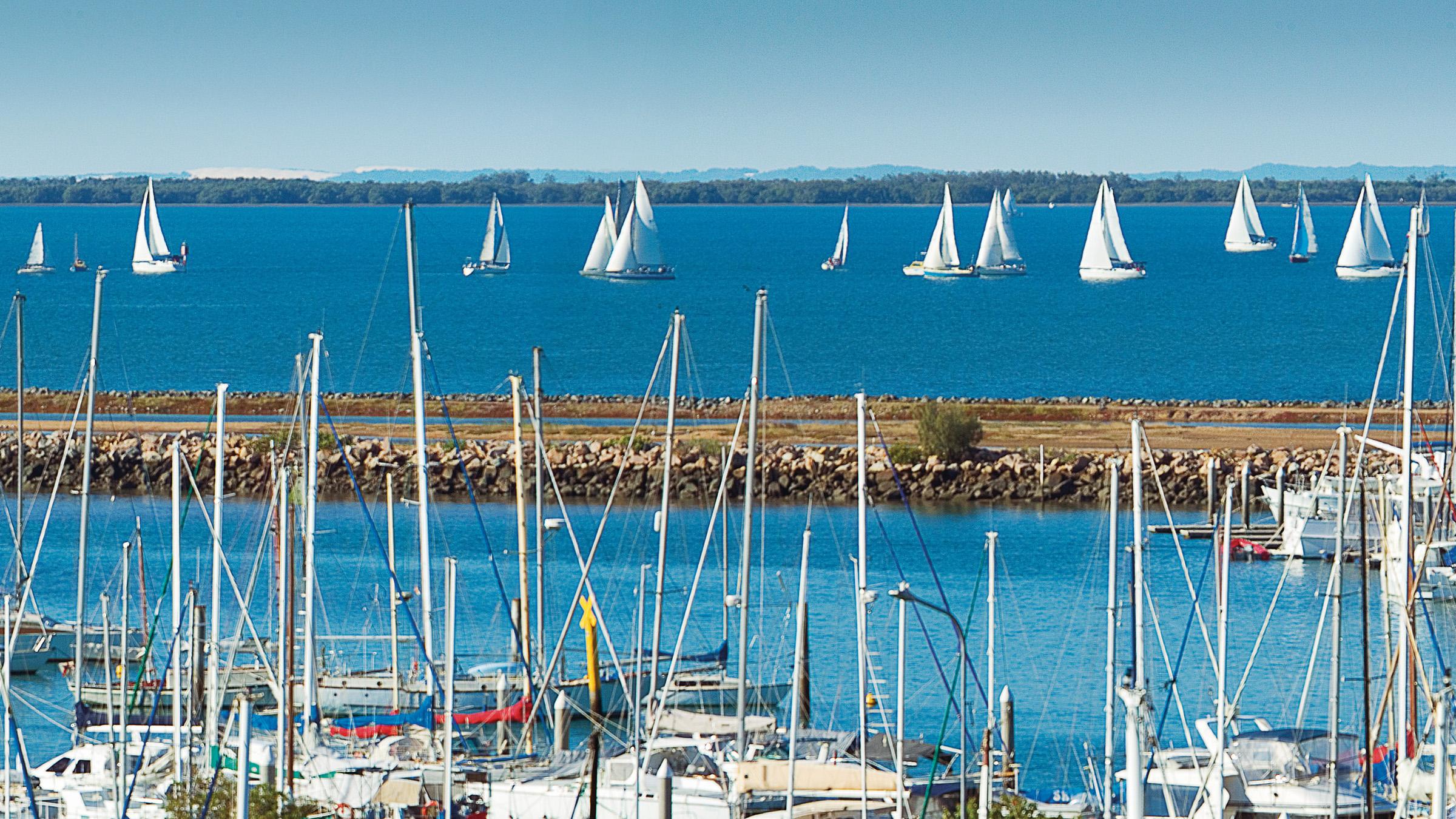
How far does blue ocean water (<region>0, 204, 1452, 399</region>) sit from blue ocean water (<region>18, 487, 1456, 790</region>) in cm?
738

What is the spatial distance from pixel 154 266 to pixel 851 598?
11461 centimetres

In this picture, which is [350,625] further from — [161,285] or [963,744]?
[161,285]

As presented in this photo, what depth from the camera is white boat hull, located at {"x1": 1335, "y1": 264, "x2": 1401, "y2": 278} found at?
134500 millimetres

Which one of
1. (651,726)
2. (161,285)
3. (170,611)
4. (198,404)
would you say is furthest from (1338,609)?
(161,285)

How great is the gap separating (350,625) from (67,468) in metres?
17.6

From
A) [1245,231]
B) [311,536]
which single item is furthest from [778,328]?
[311,536]

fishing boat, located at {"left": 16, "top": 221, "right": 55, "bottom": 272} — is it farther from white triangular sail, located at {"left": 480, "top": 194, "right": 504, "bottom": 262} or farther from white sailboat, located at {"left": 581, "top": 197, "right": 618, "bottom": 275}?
white sailboat, located at {"left": 581, "top": 197, "right": 618, "bottom": 275}

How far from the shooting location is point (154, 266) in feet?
468

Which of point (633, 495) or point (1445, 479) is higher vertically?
point (1445, 479)

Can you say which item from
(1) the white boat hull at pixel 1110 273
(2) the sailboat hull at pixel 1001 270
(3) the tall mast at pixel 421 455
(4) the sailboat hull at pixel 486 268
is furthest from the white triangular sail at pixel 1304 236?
(3) the tall mast at pixel 421 455

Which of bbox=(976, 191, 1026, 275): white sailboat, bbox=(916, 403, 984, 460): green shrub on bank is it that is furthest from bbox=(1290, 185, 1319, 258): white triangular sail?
bbox=(916, 403, 984, 460): green shrub on bank

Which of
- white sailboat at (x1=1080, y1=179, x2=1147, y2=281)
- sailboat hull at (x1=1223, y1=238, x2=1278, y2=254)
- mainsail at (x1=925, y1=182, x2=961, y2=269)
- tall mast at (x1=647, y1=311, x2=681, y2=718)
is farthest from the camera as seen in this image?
sailboat hull at (x1=1223, y1=238, x2=1278, y2=254)

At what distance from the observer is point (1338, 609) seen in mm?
20094

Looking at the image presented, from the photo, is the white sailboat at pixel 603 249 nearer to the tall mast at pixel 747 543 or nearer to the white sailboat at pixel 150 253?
the white sailboat at pixel 150 253
